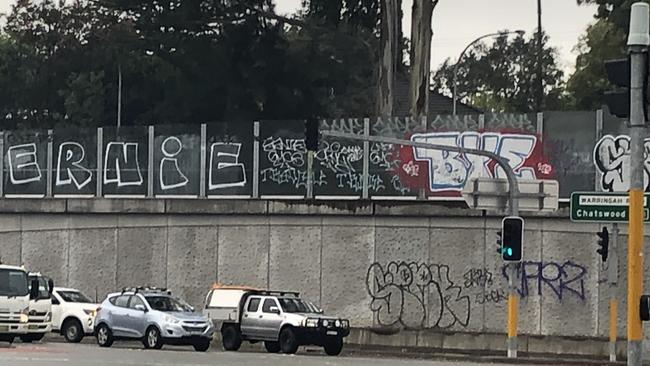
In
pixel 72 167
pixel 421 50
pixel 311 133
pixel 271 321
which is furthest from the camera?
pixel 421 50

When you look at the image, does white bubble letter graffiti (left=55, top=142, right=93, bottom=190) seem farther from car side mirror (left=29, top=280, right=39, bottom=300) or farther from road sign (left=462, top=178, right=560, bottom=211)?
road sign (left=462, top=178, right=560, bottom=211)

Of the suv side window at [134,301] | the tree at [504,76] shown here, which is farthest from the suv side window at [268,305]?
the tree at [504,76]

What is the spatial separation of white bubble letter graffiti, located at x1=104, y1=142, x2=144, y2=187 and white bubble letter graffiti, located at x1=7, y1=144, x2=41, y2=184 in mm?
2811

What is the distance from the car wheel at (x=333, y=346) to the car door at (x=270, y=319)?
1359 millimetres

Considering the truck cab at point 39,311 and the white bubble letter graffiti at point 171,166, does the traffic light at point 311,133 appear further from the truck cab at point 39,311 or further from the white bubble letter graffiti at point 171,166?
the white bubble letter graffiti at point 171,166

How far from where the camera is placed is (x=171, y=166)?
40.1 m

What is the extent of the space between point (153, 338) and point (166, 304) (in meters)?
1.08

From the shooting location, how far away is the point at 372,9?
4719cm

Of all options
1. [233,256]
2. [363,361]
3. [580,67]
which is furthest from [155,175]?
[580,67]

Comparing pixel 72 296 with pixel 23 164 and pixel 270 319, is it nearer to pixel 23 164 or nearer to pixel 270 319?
pixel 23 164

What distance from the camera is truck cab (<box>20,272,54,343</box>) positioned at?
33125mm

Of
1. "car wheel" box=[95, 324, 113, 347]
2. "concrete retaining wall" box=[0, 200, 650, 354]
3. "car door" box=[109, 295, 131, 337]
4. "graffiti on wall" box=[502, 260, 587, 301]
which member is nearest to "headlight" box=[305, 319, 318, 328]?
"concrete retaining wall" box=[0, 200, 650, 354]

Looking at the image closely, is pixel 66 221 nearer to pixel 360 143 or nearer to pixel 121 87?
pixel 360 143

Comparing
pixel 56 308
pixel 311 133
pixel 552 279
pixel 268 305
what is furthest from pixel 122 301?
pixel 552 279
